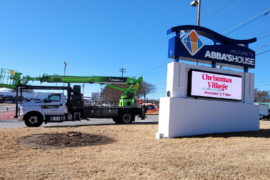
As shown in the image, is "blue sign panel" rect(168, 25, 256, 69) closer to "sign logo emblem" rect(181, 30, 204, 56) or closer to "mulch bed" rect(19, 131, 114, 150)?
"sign logo emblem" rect(181, 30, 204, 56)

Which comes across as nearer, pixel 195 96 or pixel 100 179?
pixel 100 179

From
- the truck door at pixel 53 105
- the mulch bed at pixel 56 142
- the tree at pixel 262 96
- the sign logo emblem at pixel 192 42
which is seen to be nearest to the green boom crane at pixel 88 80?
the truck door at pixel 53 105

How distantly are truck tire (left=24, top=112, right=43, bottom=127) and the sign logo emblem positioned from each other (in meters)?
10.2

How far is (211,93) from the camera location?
10242 mm

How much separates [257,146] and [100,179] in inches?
214

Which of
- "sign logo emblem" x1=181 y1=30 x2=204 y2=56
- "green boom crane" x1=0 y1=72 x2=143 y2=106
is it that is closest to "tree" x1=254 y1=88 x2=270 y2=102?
"green boom crane" x1=0 y1=72 x2=143 y2=106

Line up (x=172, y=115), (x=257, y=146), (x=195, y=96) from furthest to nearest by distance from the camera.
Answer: (x=195, y=96) → (x=172, y=115) → (x=257, y=146)

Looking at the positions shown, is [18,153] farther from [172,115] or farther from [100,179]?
[172,115]

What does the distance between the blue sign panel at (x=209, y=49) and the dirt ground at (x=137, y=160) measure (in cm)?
396

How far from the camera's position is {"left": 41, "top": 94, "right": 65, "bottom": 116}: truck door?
583 inches

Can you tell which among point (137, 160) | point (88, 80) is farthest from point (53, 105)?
point (137, 160)

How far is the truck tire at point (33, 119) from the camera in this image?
1420 centimetres

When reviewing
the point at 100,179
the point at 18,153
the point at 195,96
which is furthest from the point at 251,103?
the point at 18,153

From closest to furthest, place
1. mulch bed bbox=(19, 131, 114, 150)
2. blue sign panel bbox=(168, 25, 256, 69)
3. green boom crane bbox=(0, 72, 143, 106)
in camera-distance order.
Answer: mulch bed bbox=(19, 131, 114, 150) → blue sign panel bbox=(168, 25, 256, 69) → green boom crane bbox=(0, 72, 143, 106)
